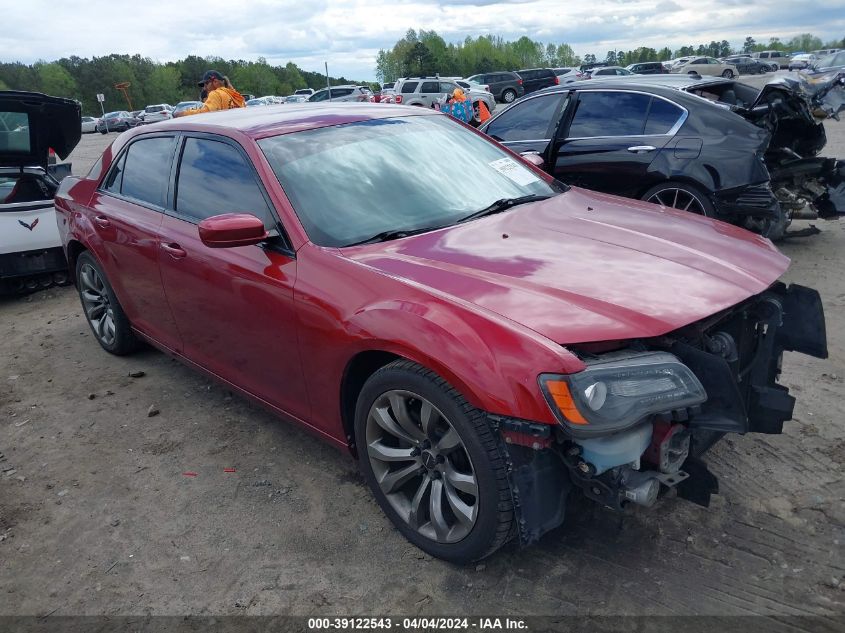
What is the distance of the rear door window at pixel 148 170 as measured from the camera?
158 inches

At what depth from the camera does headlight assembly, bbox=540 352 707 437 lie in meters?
2.13

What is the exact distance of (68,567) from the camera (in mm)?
2859

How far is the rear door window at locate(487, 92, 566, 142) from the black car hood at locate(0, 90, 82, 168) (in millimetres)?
4473

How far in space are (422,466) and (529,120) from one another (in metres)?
5.34

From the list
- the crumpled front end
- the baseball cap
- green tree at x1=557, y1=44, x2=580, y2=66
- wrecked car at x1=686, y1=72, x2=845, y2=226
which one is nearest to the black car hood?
the baseball cap

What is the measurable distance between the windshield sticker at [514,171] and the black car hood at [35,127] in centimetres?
497

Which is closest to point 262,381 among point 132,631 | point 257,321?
point 257,321

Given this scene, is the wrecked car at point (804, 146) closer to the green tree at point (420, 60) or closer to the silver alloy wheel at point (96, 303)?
the silver alloy wheel at point (96, 303)

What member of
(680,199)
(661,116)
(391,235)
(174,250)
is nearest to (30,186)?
(174,250)

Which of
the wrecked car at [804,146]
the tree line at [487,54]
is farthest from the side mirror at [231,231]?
the tree line at [487,54]

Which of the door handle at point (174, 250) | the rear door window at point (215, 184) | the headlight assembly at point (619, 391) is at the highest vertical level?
the rear door window at point (215, 184)

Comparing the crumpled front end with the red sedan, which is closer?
the red sedan

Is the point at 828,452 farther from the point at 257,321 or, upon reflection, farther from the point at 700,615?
the point at 257,321

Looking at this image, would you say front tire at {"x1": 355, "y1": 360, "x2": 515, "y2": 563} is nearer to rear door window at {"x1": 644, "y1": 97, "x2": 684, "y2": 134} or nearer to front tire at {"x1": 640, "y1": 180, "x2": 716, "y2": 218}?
front tire at {"x1": 640, "y1": 180, "x2": 716, "y2": 218}
